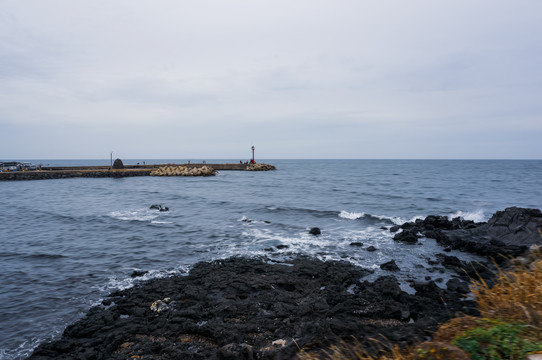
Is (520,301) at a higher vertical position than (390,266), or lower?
higher

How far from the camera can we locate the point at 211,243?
17.5 m

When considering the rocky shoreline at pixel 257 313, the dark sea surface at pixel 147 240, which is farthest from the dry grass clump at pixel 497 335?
the dark sea surface at pixel 147 240

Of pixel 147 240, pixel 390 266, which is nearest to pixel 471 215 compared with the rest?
pixel 390 266

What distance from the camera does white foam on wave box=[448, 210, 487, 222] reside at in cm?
2390

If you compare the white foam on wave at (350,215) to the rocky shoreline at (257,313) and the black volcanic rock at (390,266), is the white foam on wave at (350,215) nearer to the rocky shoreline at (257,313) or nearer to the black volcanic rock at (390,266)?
the rocky shoreline at (257,313)

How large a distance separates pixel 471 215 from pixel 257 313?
25128 millimetres

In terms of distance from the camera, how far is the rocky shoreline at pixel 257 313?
23.6ft

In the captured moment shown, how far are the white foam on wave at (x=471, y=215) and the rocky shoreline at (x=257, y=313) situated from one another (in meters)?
13.6

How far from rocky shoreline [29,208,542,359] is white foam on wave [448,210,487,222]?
13576 mm

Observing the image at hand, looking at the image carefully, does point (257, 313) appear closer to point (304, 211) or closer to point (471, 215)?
point (304, 211)

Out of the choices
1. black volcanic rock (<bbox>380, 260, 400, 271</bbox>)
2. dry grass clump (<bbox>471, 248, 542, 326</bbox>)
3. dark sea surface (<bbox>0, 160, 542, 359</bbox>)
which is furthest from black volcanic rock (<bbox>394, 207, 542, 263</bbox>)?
dry grass clump (<bbox>471, 248, 542, 326</bbox>)

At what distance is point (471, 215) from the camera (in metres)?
25.5

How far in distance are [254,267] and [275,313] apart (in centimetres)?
421

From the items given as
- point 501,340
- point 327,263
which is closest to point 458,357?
point 501,340
